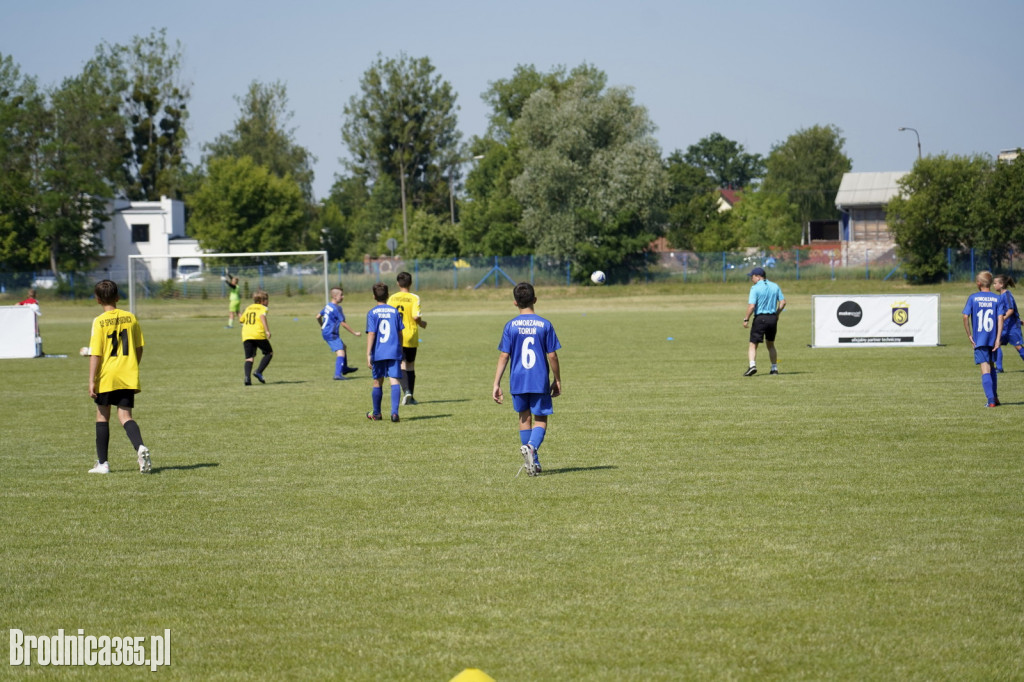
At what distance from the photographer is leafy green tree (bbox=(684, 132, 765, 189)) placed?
505ft

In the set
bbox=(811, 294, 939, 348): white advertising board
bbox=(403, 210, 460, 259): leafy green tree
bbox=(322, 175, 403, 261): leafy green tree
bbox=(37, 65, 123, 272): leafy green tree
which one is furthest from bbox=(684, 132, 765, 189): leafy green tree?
bbox=(811, 294, 939, 348): white advertising board

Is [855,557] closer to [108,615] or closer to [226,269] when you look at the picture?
[108,615]

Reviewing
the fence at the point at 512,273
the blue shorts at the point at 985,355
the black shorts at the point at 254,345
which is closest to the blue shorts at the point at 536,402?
the blue shorts at the point at 985,355

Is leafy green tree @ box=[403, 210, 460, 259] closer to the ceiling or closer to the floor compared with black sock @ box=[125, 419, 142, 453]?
closer to the ceiling

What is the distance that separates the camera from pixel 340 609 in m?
6.25

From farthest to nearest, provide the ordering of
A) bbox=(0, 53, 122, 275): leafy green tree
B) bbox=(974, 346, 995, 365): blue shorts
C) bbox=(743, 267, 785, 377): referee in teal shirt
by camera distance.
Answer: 1. bbox=(0, 53, 122, 275): leafy green tree
2. bbox=(743, 267, 785, 377): referee in teal shirt
3. bbox=(974, 346, 995, 365): blue shorts

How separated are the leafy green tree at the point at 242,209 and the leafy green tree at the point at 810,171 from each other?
5098cm

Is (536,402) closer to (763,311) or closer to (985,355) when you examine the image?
(985,355)

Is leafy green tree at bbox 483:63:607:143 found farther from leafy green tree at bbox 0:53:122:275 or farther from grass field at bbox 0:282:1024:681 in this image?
grass field at bbox 0:282:1024:681

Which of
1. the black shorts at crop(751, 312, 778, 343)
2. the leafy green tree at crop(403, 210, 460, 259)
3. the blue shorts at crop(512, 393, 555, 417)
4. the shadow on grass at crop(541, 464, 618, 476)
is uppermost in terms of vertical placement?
the leafy green tree at crop(403, 210, 460, 259)

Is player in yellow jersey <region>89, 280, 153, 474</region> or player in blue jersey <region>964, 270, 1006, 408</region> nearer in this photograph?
player in yellow jersey <region>89, 280, 153, 474</region>

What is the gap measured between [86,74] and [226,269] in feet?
125

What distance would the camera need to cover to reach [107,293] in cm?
1048

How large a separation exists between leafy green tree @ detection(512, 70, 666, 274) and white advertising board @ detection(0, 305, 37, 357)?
133 ft
